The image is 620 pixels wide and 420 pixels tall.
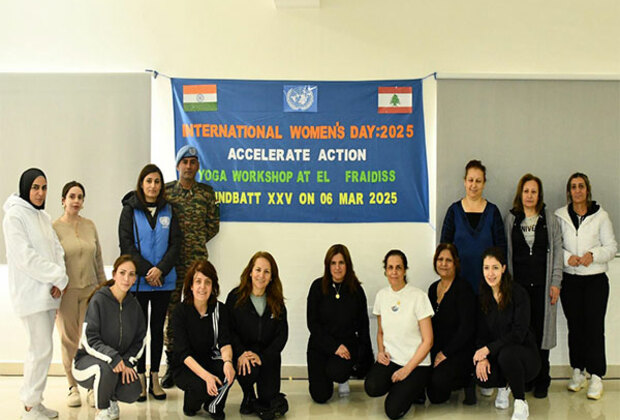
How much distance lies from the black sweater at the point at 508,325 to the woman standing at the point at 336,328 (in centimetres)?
78

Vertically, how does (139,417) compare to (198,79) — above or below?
below

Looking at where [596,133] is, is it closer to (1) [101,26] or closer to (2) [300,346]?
(2) [300,346]

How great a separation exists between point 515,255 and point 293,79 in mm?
2055

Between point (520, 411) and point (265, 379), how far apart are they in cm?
156

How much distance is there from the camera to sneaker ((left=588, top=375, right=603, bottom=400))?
4.02 m

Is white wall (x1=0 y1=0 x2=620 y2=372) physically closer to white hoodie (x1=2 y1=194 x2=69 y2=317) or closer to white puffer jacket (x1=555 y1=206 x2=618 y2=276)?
white puffer jacket (x1=555 y1=206 x2=618 y2=276)

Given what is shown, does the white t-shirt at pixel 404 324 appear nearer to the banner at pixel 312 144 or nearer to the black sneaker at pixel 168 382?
the banner at pixel 312 144

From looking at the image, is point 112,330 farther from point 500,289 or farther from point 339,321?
point 500,289

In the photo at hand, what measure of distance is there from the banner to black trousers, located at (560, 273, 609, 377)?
1.16m

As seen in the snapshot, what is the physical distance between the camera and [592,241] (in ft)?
13.5

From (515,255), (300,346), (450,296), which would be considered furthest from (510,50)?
(300,346)

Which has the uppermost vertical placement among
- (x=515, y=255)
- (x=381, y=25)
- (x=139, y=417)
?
(x=381, y=25)

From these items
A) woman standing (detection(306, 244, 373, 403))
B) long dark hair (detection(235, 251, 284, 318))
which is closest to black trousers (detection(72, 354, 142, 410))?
long dark hair (detection(235, 251, 284, 318))

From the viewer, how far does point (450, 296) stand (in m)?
3.91
